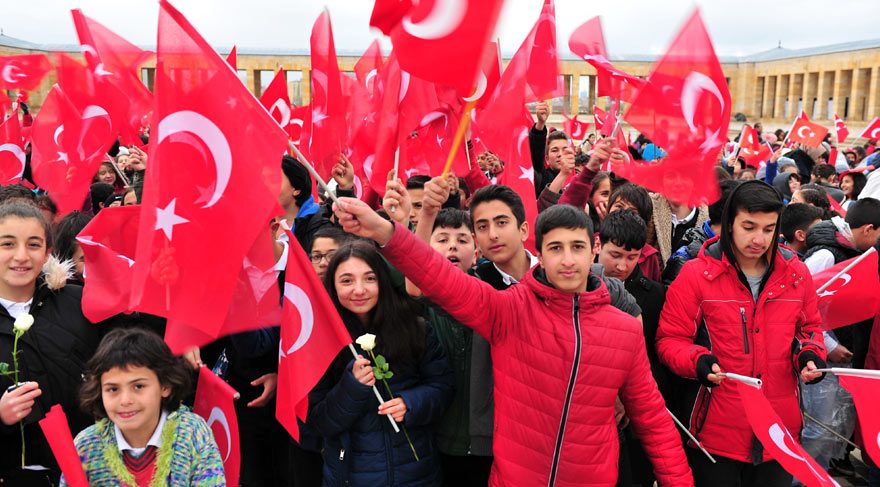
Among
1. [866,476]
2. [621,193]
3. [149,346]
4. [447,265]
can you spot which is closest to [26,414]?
[149,346]

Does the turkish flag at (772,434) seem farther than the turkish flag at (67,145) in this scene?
No

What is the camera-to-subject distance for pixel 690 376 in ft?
10.3

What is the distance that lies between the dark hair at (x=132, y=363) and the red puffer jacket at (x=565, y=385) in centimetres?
105

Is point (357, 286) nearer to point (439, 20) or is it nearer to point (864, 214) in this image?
point (439, 20)

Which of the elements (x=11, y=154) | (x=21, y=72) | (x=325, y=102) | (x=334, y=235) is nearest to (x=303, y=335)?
(x=334, y=235)

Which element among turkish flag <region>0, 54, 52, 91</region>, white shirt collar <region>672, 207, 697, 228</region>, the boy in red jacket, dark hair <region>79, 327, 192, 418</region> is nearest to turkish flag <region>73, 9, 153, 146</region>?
turkish flag <region>0, 54, 52, 91</region>

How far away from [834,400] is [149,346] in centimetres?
370

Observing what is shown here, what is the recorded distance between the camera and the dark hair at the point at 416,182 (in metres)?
5.28


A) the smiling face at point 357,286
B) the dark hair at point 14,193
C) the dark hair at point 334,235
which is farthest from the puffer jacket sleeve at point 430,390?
the dark hair at point 14,193

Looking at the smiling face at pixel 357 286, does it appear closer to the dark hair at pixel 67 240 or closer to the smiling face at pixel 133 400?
the smiling face at pixel 133 400

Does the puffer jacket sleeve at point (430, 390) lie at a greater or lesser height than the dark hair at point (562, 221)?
lesser

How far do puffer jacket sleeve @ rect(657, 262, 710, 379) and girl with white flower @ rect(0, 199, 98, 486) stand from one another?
2.64 meters

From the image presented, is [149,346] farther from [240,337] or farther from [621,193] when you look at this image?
[621,193]

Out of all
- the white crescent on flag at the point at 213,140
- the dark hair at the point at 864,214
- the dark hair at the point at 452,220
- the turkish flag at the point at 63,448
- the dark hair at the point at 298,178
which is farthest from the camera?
the dark hair at the point at 298,178
